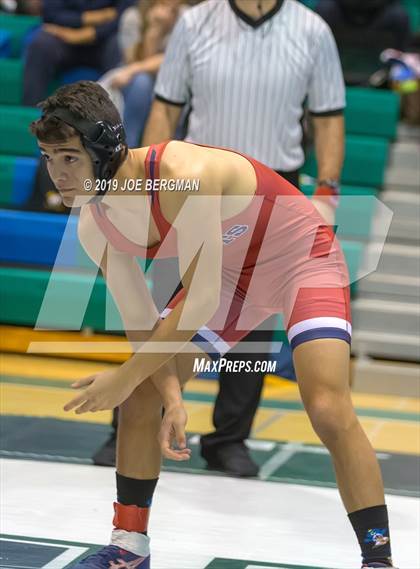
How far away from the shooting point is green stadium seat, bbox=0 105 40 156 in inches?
283

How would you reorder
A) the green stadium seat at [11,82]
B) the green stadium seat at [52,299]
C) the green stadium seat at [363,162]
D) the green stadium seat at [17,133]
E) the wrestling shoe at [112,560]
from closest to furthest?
the wrestling shoe at [112,560] < the green stadium seat at [52,299] < the green stadium seat at [363,162] < the green stadium seat at [17,133] < the green stadium seat at [11,82]

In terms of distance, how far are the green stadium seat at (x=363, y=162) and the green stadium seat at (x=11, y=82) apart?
1.91 m

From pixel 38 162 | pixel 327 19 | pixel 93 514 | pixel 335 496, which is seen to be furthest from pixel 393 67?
pixel 93 514

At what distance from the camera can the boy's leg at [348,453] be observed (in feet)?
9.35

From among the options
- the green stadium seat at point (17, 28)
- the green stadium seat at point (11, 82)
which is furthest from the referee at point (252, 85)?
the green stadium seat at point (17, 28)

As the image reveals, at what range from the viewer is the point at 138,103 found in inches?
255

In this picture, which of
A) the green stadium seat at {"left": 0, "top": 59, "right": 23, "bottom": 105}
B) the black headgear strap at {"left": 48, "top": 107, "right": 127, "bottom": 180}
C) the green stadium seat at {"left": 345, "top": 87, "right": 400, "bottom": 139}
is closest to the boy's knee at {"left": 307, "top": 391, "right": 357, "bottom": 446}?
the black headgear strap at {"left": 48, "top": 107, "right": 127, "bottom": 180}

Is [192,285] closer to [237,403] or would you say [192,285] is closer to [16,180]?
[237,403]

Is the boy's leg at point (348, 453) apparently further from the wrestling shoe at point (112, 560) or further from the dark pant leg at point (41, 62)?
the dark pant leg at point (41, 62)

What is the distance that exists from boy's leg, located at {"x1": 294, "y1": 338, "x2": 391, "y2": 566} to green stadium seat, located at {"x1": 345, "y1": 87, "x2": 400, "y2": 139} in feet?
14.2

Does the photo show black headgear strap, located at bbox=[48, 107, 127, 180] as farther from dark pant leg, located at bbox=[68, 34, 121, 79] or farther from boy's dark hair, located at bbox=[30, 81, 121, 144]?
dark pant leg, located at bbox=[68, 34, 121, 79]

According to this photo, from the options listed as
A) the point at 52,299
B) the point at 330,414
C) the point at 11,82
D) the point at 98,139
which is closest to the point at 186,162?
the point at 98,139

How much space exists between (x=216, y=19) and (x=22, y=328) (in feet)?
8.73

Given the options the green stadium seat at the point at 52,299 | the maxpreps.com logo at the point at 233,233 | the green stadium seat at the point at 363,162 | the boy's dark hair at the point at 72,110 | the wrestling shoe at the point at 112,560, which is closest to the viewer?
the boy's dark hair at the point at 72,110
